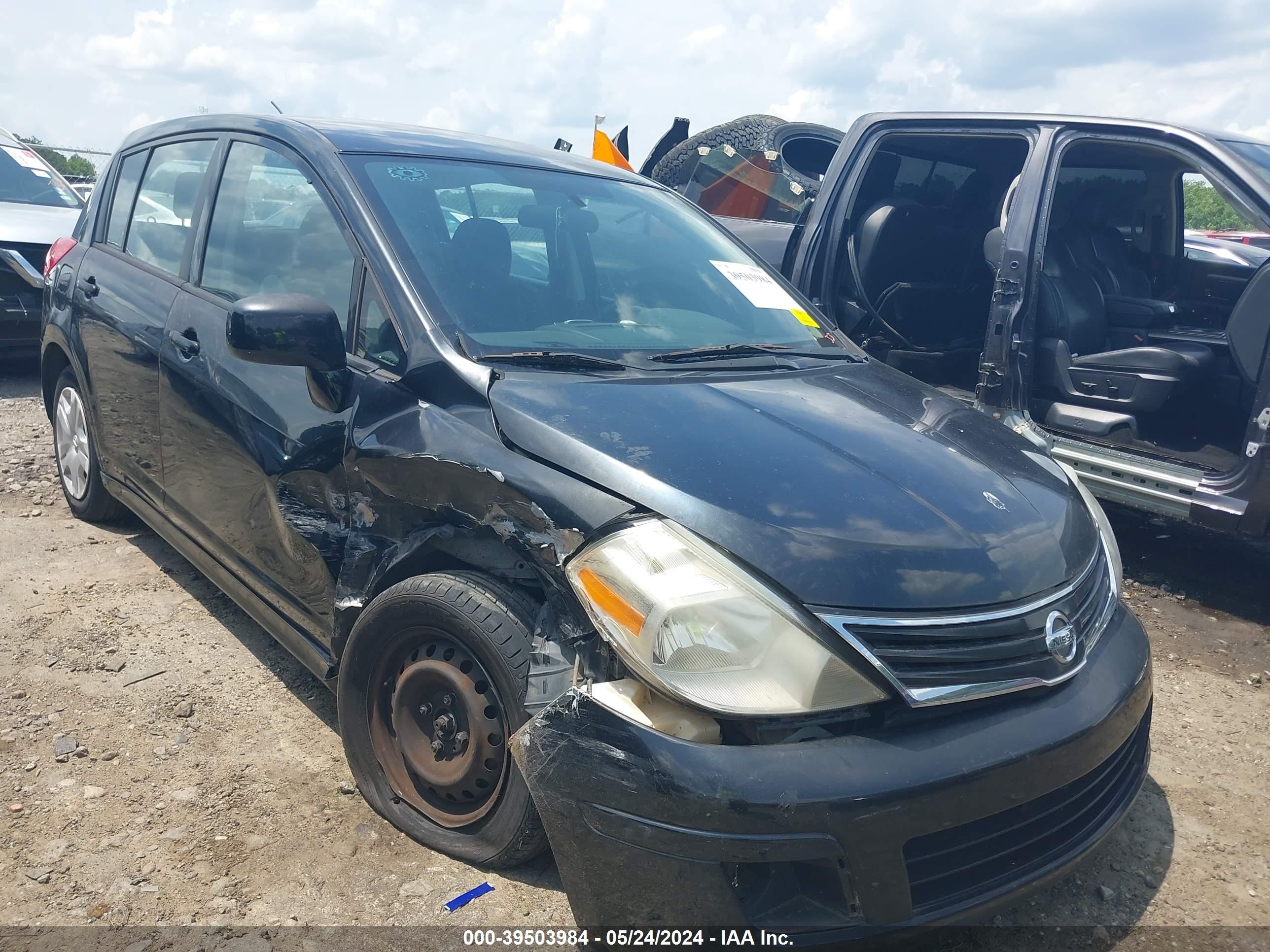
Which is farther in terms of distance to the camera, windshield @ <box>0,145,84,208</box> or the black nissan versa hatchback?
windshield @ <box>0,145,84,208</box>

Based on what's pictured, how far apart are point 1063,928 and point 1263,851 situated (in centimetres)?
77

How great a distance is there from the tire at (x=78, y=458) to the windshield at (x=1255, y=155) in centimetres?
477

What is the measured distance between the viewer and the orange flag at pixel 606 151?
8.65 m

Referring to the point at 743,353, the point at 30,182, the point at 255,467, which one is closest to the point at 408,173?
the point at 255,467

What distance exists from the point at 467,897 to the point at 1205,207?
20.4 ft

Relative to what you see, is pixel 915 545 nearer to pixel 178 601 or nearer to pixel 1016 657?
pixel 1016 657

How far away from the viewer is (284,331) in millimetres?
2430

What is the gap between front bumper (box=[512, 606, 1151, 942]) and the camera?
1.73m

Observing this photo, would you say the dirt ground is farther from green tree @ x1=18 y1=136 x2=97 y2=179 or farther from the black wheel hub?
green tree @ x1=18 y1=136 x2=97 y2=179

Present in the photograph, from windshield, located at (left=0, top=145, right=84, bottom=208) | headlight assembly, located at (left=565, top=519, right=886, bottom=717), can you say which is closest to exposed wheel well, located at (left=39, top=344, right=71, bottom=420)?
headlight assembly, located at (left=565, top=519, right=886, bottom=717)

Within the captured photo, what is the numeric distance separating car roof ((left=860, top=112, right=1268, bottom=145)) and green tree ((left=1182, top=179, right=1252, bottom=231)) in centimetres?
23

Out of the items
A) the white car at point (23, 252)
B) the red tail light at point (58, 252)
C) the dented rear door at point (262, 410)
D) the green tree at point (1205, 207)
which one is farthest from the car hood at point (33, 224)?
the green tree at point (1205, 207)

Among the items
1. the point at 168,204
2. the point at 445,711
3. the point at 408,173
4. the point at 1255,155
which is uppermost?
the point at 1255,155

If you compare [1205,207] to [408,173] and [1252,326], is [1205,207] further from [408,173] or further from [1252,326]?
[408,173]
